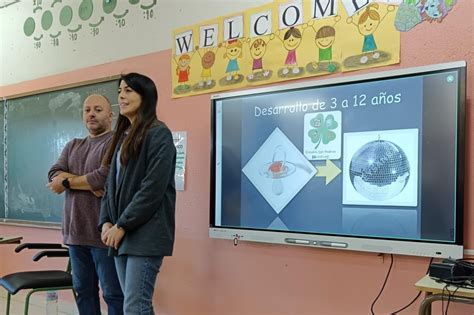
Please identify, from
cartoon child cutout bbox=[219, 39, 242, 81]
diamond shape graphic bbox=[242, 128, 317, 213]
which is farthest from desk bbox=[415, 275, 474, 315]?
cartoon child cutout bbox=[219, 39, 242, 81]

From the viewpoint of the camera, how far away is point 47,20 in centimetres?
343

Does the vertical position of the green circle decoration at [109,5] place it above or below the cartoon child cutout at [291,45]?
above

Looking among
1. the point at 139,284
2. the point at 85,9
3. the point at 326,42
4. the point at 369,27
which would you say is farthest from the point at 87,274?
the point at 85,9

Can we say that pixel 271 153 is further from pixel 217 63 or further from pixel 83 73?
pixel 83 73

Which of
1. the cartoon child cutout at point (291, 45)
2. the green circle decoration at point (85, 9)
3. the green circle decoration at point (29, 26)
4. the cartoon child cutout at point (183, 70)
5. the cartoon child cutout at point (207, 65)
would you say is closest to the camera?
the cartoon child cutout at point (291, 45)

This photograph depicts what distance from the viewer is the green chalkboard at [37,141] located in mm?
3201

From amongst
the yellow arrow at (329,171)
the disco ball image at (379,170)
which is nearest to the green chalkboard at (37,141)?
the yellow arrow at (329,171)

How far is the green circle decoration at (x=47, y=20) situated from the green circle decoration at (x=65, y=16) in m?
0.13

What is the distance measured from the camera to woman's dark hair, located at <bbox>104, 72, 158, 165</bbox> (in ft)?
5.86

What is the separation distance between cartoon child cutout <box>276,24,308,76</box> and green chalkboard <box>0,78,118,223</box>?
4.54 ft

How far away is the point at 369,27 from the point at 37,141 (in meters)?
2.65

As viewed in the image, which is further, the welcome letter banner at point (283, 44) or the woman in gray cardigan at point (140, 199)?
the welcome letter banner at point (283, 44)

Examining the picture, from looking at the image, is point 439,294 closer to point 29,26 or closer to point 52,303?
point 52,303

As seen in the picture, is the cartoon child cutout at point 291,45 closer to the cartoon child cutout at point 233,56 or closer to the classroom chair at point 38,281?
the cartoon child cutout at point 233,56
